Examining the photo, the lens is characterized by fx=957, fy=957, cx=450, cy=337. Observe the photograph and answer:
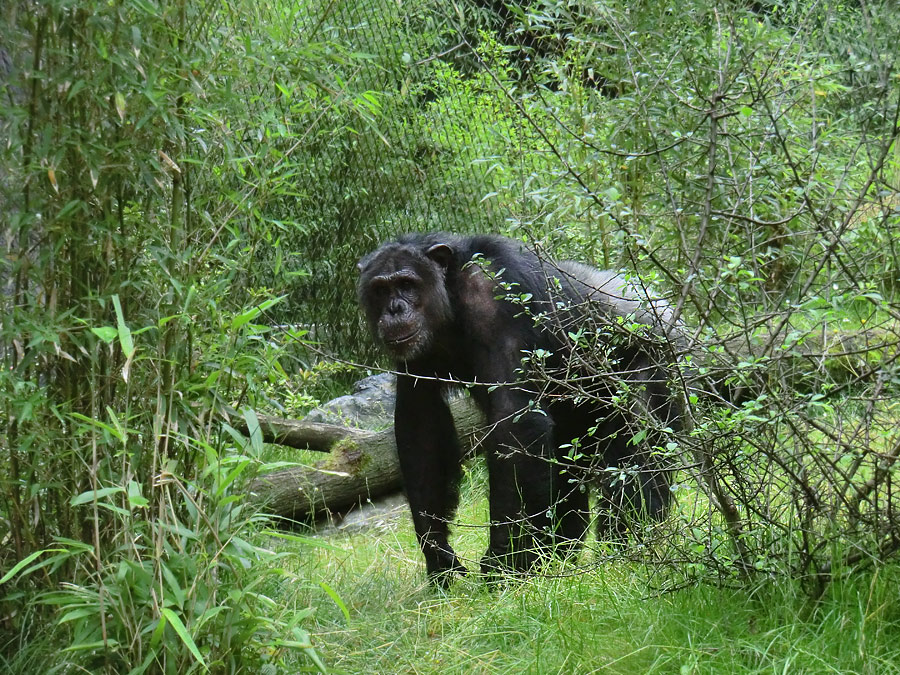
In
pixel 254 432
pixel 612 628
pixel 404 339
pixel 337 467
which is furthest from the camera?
pixel 337 467

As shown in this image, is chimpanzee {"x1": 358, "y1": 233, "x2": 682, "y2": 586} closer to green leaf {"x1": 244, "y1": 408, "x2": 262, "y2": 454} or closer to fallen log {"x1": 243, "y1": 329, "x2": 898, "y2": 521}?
fallen log {"x1": 243, "y1": 329, "x2": 898, "y2": 521}

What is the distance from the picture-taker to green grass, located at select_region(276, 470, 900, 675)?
2898 millimetres

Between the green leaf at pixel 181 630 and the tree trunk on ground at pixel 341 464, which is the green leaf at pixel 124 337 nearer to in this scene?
the green leaf at pixel 181 630

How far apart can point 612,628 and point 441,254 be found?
271 centimetres

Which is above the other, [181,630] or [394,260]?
[394,260]

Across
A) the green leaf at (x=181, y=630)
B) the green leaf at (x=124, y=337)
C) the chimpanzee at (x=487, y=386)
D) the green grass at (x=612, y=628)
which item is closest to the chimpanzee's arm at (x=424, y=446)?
the chimpanzee at (x=487, y=386)

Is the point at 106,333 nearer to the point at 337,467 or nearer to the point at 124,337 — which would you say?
the point at 124,337

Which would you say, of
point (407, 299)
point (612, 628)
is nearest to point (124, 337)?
point (612, 628)

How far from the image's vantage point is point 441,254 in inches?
217

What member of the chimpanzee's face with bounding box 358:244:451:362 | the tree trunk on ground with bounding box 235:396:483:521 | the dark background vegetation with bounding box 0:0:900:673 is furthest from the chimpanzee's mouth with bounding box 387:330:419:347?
the dark background vegetation with bounding box 0:0:900:673

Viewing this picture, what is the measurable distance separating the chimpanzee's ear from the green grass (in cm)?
191

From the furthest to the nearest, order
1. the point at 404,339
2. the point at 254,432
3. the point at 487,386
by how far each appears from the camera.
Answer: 1. the point at 404,339
2. the point at 487,386
3. the point at 254,432

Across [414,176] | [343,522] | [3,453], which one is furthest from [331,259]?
[3,453]

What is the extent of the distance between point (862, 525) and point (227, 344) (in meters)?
2.19
